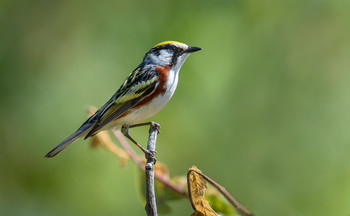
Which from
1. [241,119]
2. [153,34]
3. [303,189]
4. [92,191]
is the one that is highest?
[153,34]

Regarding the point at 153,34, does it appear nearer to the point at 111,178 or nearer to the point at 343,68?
the point at 111,178

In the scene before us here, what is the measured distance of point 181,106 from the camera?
15.5 feet

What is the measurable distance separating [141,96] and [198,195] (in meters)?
1.78

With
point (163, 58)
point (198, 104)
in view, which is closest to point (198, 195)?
point (163, 58)

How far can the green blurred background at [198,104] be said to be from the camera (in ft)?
14.6

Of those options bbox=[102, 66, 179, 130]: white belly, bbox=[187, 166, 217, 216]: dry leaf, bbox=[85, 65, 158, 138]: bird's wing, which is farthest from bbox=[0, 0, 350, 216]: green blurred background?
bbox=[187, 166, 217, 216]: dry leaf

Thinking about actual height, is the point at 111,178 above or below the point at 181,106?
below

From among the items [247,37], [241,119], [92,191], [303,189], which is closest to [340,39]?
[247,37]

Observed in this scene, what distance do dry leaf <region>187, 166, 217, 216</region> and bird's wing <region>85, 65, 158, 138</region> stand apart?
1634 mm

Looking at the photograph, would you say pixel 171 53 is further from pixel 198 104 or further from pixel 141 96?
pixel 198 104

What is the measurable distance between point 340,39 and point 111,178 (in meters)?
2.92

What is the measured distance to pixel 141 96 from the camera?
364cm

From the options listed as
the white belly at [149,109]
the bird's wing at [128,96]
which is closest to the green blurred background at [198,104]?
the bird's wing at [128,96]

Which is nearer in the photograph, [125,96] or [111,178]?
[125,96]
